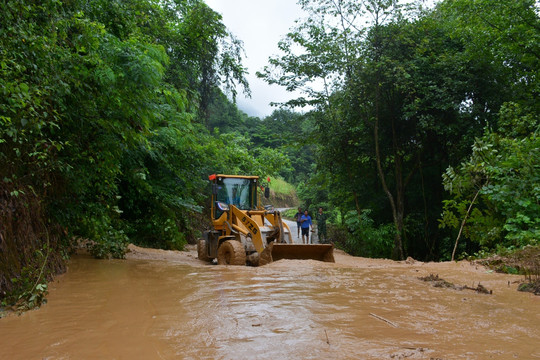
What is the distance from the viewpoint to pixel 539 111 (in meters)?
12.4

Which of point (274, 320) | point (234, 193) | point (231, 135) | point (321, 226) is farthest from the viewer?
point (231, 135)

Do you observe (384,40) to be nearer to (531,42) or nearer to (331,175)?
(531,42)

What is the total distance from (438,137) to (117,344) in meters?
14.4

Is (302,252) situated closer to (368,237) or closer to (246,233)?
(246,233)

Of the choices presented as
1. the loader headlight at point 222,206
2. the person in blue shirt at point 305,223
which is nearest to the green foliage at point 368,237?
the person in blue shirt at point 305,223

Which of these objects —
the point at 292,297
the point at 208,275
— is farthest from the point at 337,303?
the point at 208,275

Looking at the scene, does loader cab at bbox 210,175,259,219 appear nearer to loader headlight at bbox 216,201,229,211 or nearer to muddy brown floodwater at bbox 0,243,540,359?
loader headlight at bbox 216,201,229,211

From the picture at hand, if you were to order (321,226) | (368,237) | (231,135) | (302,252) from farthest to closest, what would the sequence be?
(231,135)
(321,226)
(368,237)
(302,252)

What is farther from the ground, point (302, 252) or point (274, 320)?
point (302, 252)

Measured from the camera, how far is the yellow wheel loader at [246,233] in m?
9.70

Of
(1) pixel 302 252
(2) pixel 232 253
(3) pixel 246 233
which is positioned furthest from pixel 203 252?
(1) pixel 302 252

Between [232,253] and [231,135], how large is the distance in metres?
14.1

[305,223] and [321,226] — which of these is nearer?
[321,226]

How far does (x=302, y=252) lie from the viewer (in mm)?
9898
